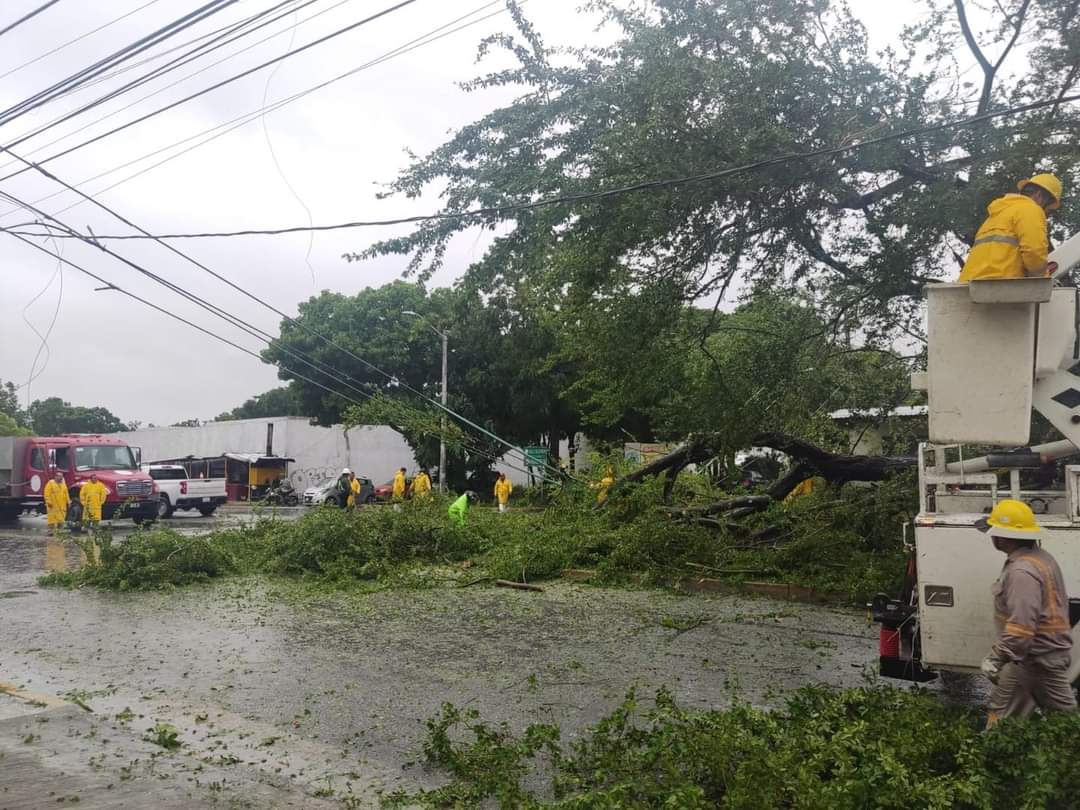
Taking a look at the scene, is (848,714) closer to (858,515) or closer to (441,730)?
(441,730)

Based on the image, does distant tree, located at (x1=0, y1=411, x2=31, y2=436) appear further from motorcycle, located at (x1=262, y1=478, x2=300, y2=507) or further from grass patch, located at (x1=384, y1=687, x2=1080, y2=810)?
grass patch, located at (x1=384, y1=687, x2=1080, y2=810)

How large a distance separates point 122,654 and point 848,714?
6.83 meters

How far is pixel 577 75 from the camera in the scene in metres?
11.2

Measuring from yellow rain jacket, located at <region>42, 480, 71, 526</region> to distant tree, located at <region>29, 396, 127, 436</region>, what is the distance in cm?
5737

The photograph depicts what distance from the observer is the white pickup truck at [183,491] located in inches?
1118

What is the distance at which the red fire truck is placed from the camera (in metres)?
25.8

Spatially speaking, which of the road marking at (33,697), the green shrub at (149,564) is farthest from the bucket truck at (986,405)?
the green shrub at (149,564)

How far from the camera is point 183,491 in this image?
1126 inches

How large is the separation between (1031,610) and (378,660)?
5489 millimetres

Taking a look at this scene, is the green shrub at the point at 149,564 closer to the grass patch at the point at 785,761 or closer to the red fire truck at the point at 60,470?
the grass patch at the point at 785,761

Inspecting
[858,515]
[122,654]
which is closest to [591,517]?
[858,515]

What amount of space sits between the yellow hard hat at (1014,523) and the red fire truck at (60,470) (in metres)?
25.0

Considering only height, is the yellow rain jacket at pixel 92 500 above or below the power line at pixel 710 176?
below

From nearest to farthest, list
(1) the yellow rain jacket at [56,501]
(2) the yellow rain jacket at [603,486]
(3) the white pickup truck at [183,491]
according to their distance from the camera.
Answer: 1. (2) the yellow rain jacket at [603,486]
2. (1) the yellow rain jacket at [56,501]
3. (3) the white pickup truck at [183,491]
